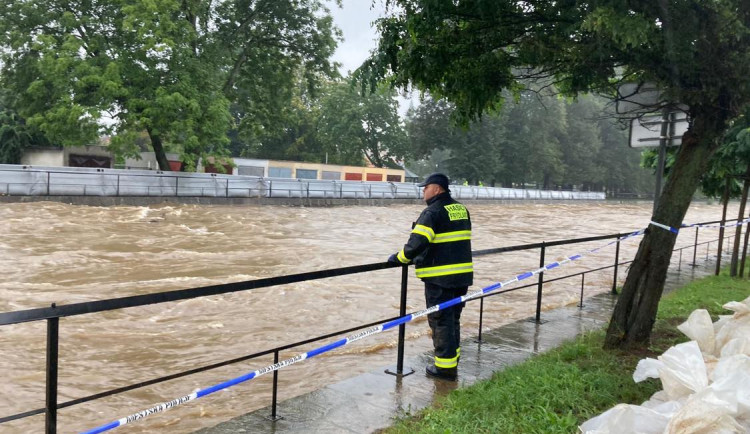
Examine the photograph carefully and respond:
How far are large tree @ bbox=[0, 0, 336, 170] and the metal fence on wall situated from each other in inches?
60.5

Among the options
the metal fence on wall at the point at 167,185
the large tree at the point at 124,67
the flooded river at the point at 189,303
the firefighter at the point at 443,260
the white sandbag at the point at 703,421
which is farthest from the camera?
the large tree at the point at 124,67

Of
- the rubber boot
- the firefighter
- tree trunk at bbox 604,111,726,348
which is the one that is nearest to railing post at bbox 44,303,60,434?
the firefighter

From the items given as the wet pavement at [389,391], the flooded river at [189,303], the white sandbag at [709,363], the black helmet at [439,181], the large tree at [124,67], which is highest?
the large tree at [124,67]

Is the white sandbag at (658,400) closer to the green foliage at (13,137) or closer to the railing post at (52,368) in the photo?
the railing post at (52,368)

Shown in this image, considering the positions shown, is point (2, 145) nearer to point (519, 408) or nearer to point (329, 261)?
point (329, 261)

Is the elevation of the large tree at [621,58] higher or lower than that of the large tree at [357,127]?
lower

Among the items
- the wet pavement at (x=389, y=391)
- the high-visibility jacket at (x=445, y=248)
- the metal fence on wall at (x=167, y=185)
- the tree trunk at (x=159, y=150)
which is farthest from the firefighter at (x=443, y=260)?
the tree trunk at (x=159, y=150)

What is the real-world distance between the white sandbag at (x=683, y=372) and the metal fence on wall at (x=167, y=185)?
72.0 ft

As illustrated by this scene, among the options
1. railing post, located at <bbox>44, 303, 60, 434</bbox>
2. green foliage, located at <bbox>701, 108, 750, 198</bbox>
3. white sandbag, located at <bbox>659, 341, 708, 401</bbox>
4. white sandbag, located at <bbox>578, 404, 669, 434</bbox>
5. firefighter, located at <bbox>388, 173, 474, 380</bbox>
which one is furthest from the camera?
green foliage, located at <bbox>701, 108, 750, 198</bbox>

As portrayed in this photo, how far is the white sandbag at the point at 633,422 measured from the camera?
114 inches

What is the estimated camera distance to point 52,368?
2.77 m

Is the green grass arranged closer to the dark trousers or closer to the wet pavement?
the wet pavement

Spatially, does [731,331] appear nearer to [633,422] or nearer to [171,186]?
[633,422]

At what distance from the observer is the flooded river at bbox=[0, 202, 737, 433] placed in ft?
20.3
